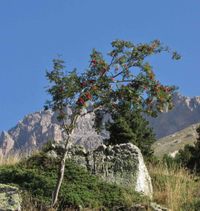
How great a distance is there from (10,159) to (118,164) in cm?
478

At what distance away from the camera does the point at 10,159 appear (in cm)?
2069

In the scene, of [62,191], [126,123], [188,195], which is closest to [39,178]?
[62,191]

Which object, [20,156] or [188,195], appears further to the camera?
[20,156]

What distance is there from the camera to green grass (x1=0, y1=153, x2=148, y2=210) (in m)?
15.1

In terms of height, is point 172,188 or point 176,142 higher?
point 176,142

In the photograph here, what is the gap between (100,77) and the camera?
15594 millimetres

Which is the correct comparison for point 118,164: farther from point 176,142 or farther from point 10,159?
point 176,142

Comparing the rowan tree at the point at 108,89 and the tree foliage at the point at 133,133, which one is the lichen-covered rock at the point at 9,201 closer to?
the rowan tree at the point at 108,89

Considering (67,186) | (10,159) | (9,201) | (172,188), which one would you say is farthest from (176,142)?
(9,201)

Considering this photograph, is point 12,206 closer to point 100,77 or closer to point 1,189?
point 1,189

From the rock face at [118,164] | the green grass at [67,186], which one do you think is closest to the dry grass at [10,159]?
the green grass at [67,186]

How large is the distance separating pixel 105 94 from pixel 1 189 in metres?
4.13

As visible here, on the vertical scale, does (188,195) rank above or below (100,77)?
below

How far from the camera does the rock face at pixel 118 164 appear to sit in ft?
58.1
